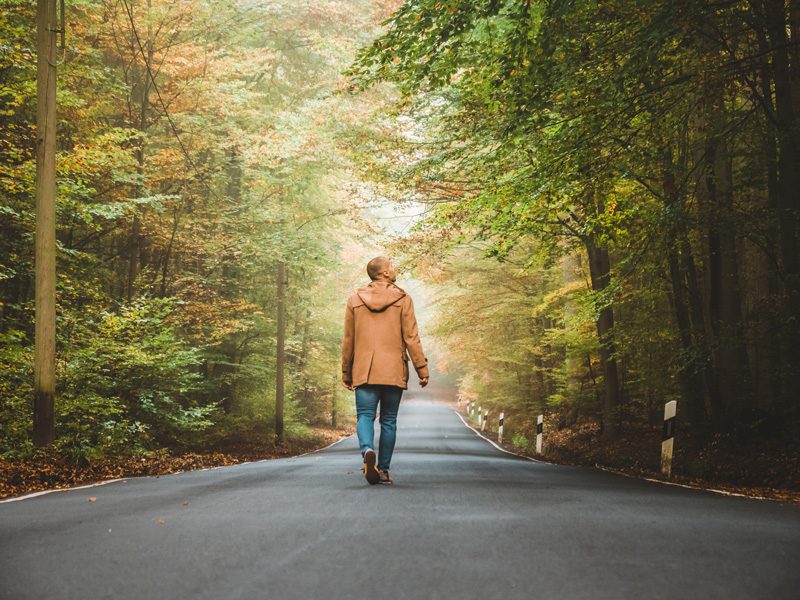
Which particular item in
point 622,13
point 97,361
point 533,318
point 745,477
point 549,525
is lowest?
point 745,477

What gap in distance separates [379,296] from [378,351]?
55 centimetres

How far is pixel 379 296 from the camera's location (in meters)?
5.90

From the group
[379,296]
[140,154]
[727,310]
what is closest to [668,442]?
[727,310]

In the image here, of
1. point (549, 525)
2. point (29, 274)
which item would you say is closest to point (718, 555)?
point (549, 525)

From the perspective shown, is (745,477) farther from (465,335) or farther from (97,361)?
(465,335)

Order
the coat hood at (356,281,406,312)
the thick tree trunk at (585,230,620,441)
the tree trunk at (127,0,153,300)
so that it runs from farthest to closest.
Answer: the tree trunk at (127,0,153,300) → the thick tree trunk at (585,230,620,441) → the coat hood at (356,281,406,312)

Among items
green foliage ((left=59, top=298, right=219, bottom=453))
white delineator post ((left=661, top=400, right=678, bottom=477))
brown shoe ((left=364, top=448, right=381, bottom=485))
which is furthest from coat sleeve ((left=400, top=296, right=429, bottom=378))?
green foliage ((left=59, top=298, right=219, bottom=453))

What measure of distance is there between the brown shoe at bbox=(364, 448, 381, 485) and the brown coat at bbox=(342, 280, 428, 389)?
69 centimetres

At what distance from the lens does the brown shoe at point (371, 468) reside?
576 cm

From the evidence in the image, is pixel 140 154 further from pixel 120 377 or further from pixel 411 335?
pixel 411 335

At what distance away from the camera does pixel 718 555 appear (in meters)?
2.96

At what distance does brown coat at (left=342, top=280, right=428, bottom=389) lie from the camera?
5.77 metres

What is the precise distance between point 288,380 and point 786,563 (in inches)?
885

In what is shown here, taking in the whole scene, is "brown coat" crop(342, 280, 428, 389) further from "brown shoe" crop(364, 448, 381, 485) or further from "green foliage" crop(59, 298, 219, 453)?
"green foliage" crop(59, 298, 219, 453)
